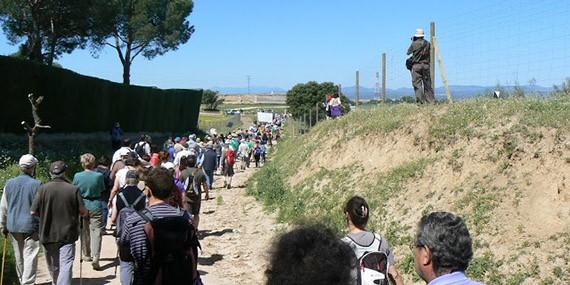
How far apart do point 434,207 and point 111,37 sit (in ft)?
139

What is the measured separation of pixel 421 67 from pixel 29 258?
9.36 metres

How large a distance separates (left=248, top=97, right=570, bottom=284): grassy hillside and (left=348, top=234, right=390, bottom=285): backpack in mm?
1337

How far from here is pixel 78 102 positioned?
25.6m

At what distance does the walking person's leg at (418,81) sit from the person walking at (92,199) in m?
7.88

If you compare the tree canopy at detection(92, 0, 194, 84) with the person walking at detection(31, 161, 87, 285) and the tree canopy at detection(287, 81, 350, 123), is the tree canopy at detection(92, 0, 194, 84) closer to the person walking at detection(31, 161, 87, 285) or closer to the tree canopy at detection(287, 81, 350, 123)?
the tree canopy at detection(287, 81, 350, 123)

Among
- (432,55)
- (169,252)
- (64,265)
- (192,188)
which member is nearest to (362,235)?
(169,252)

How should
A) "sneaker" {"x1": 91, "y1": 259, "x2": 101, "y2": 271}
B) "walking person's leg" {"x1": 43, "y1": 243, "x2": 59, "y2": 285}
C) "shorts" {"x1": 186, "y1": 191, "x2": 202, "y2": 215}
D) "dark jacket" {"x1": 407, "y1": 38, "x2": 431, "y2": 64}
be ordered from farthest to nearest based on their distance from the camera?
"dark jacket" {"x1": 407, "y1": 38, "x2": 431, "y2": 64} < "shorts" {"x1": 186, "y1": 191, "x2": 202, "y2": 215} < "sneaker" {"x1": 91, "y1": 259, "x2": 101, "y2": 271} < "walking person's leg" {"x1": 43, "y1": 243, "x2": 59, "y2": 285}

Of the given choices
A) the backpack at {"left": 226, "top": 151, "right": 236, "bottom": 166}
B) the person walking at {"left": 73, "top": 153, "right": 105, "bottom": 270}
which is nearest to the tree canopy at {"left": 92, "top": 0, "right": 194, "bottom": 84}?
the backpack at {"left": 226, "top": 151, "right": 236, "bottom": 166}

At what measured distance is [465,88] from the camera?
14.3m

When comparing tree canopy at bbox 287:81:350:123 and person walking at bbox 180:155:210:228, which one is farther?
tree canopy at bbox 287:81:350:123

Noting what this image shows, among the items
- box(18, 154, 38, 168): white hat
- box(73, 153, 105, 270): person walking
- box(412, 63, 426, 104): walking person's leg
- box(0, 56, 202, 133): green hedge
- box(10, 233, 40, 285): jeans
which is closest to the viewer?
box(18, 154, 38, 168): white hat

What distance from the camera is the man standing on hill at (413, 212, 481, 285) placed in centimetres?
301

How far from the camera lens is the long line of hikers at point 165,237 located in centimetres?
231

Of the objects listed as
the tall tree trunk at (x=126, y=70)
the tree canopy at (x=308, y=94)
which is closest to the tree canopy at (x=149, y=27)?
the tall tree trunk at (x=126, y=70)
